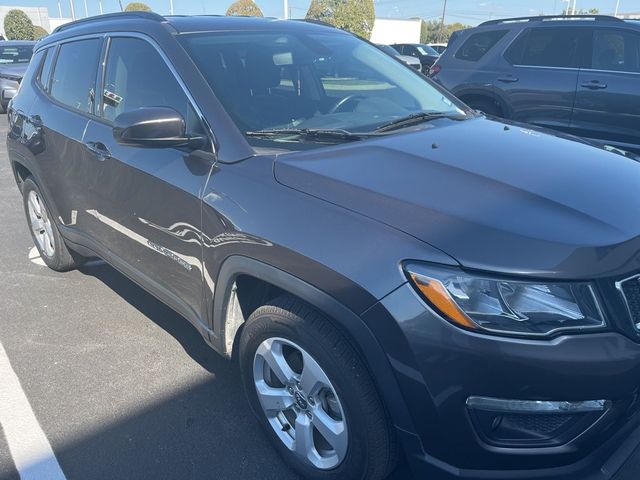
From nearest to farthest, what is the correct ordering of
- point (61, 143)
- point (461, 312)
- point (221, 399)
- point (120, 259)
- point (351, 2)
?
point (461, 312)
point (221, 399)
point (120, 259)
point (61, 143)
point (351, 2)

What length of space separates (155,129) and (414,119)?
128 centimetres

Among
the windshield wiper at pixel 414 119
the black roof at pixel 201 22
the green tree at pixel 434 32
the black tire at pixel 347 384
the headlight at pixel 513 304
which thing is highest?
the black roof at pixel 201 22

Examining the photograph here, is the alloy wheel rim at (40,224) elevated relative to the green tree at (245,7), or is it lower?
lower

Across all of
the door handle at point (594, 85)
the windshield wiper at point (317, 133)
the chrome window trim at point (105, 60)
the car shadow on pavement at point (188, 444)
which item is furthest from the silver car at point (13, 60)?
the windshield wiper at point (317, 133)

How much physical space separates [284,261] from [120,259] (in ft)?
5.13

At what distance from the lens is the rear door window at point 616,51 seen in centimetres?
606

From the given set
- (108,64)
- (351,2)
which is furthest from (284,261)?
(351,2)

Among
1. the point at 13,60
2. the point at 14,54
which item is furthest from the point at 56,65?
the point at 14,54

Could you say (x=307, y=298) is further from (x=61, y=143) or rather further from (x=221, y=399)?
(x=61, y=143)

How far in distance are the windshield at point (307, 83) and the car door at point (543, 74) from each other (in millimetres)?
3669

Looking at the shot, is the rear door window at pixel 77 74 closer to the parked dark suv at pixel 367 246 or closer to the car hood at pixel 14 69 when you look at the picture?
the parked dark suv at pixel 367 246

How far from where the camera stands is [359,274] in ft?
5.75

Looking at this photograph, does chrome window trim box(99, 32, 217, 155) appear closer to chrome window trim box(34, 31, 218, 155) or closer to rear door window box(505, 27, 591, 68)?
chrome window trim box(34, 31, 218, 155)

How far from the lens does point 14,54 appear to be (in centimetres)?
1382
